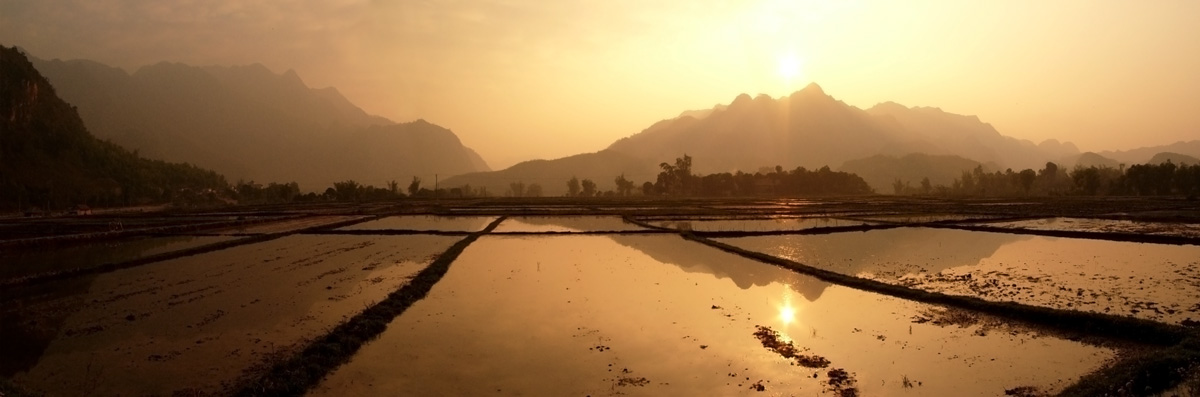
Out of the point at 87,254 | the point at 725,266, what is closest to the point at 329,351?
the point at 725,266

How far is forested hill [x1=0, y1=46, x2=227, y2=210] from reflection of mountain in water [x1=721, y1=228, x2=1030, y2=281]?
80.6 m

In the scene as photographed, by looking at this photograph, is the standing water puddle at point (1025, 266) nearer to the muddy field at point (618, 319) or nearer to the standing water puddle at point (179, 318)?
the muddy field at point (618, 319)

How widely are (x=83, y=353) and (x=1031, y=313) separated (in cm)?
1657

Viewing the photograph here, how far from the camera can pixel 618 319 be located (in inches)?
450

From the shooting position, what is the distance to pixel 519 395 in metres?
7.57

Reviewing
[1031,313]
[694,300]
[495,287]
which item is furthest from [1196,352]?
[495,287]

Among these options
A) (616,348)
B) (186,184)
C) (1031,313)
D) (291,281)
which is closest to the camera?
(616,348)

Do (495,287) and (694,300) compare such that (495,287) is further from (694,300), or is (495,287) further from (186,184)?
(186,184)

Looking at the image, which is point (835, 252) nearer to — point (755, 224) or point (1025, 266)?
point (1025, 266)

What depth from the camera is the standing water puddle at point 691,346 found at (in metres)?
7.82

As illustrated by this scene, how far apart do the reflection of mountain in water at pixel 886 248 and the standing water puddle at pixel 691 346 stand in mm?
4119

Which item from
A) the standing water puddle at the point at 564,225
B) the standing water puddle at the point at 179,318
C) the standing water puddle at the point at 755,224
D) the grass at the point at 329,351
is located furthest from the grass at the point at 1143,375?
the standing water puddle at the point at 564,225

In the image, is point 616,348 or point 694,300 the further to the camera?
point 694,300

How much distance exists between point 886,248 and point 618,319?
1463 cm
